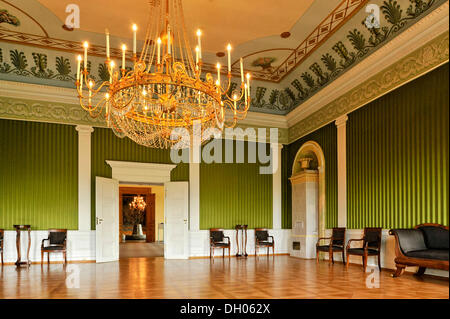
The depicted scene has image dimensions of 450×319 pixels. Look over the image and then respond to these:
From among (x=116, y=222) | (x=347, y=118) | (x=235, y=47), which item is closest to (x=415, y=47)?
(x=347, y=118)

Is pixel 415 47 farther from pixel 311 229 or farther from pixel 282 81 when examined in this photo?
pixel 311 229

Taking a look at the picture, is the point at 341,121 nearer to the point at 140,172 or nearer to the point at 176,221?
the point at 176,221

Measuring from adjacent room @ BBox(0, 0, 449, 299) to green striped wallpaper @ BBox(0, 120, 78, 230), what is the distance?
0.03m

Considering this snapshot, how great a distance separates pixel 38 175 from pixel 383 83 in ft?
25.1

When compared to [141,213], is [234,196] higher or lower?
higher

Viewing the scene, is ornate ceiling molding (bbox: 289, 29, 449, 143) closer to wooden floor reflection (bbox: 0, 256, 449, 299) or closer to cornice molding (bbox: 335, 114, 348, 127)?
cornice molding (bbox: 335, 114, 348, 127)

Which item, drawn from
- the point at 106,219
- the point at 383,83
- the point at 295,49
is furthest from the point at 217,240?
the point at 383,83

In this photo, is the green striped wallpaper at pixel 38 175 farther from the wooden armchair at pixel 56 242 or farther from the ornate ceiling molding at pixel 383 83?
the ornate ceiling molding at pixel 383 83

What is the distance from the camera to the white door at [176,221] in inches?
361

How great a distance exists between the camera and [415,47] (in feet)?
20.4

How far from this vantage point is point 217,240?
9414 millimetres

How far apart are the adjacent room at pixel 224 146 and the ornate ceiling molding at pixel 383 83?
0.03 meters

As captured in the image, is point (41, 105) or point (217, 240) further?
point (217, 240)

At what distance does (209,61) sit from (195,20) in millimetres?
1856
